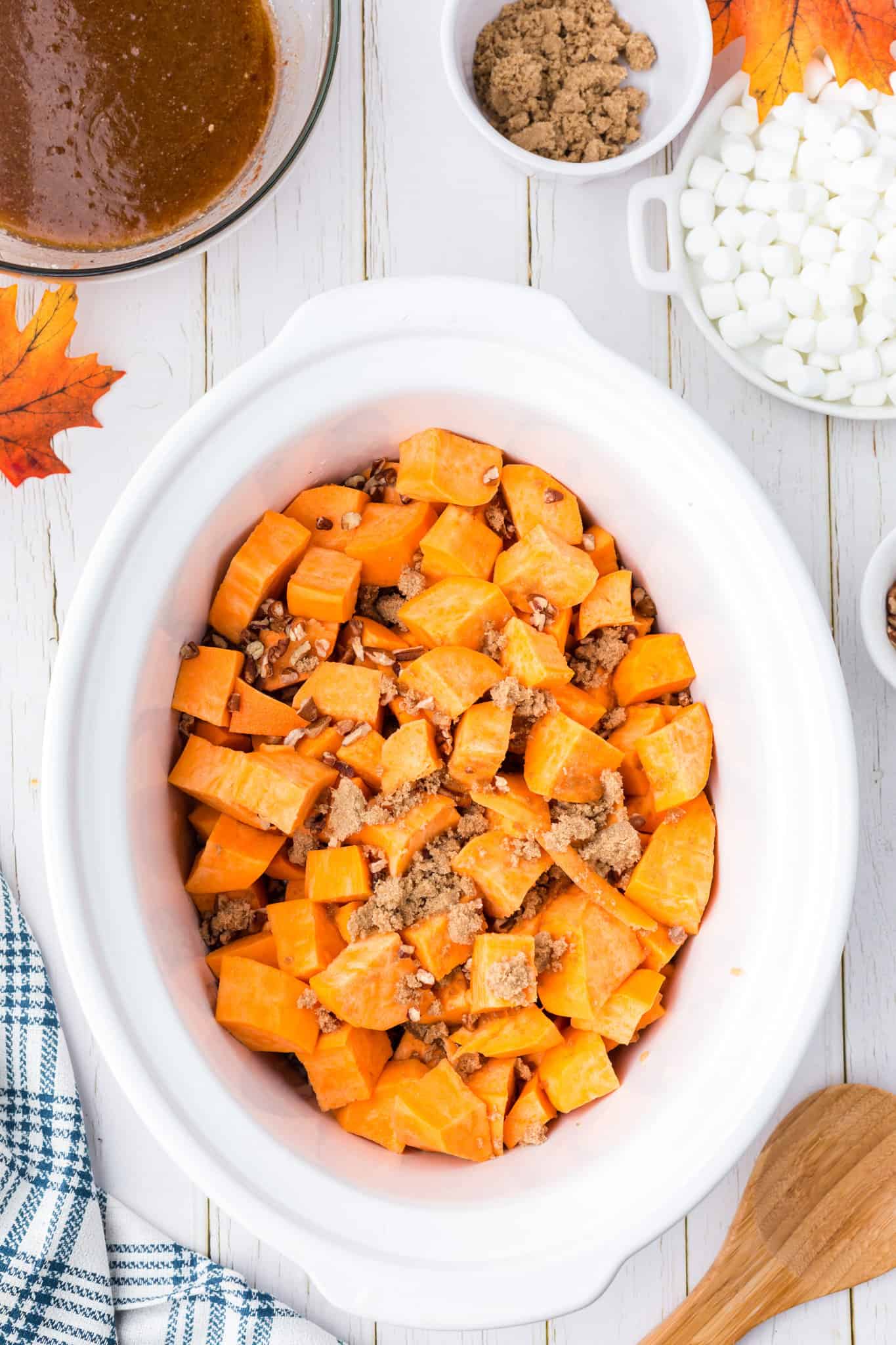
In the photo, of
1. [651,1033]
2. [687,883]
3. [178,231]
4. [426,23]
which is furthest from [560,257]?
[651,1033]

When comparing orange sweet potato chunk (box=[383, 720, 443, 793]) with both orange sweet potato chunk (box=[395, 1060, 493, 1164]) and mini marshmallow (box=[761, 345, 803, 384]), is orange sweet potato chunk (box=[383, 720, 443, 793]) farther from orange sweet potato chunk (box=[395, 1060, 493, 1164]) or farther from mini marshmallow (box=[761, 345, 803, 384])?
mini marshmallow (box=[761, 345, 803, 384])

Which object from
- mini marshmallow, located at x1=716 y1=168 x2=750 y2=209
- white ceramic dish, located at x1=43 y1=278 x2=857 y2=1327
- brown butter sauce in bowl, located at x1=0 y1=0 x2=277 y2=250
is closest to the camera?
white ceramic dish, located at x1=43 y1=278 x2=857 y2=1327

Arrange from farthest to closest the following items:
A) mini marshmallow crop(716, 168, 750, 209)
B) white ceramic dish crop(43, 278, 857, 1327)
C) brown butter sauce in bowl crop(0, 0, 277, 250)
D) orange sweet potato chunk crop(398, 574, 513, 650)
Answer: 1. mini marshmallow crop(716, 168, 750, 209)
2. brown butter sauce in bowl crop(0, 0, 277, 250)
3. orange sweet potato chunk crop(398, 574, 513, 650)
4. white ceramic dish crop(43, 278, 857, 1327)

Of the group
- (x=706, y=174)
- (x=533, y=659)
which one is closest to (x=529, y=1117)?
(x=533, y=659)

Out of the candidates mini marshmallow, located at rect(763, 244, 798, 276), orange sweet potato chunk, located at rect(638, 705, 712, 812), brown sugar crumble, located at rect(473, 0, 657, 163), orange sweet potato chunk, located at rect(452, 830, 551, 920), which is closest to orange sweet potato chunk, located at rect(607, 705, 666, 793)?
orange sweet potato chunk, located at rect(638, 705, 712, 812)

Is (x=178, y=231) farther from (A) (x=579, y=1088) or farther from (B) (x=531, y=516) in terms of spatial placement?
(A) (x=579, y=1088)

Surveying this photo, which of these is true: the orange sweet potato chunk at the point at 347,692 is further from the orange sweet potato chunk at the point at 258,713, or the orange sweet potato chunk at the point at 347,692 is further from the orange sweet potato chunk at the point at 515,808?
the orange sweet potato chunk at the point at 515,808
